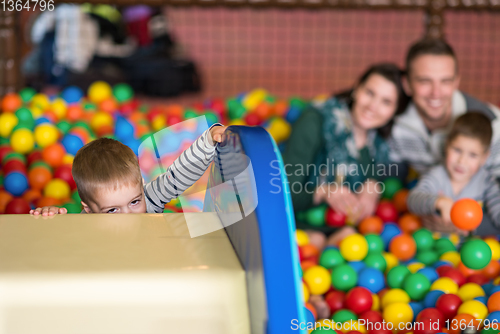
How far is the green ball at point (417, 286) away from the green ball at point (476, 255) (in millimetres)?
115

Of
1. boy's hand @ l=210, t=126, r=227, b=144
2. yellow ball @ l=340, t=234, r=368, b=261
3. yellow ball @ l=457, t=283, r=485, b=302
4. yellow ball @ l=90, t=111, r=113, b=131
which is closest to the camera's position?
boy's hand @ l=210, t=126, r=227, b=144

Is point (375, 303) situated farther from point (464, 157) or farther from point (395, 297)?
point (464, 157)

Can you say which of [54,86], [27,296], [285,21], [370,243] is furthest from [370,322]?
[285,21]

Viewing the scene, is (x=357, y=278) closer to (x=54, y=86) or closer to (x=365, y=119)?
(x=365, y=119)

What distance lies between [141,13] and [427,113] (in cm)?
301

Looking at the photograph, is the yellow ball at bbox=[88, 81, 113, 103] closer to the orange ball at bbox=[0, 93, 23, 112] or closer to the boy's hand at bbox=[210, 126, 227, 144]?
the orange ball at bbox=[0, 93, 23, 112]

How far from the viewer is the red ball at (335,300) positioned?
1.17 m

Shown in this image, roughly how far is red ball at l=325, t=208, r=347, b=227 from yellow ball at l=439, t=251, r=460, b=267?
0.99ft

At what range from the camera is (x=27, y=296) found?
0.52 metres

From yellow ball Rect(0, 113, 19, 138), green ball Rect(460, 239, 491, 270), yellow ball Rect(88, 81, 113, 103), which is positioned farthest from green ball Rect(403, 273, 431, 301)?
yellow ball Rect(88, 81, 113, 103)

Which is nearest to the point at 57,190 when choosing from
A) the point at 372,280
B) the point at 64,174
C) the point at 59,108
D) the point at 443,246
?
the point at 64,174

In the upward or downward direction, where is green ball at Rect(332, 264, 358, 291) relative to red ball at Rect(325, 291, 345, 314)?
upward

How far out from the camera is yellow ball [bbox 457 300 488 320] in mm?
1006

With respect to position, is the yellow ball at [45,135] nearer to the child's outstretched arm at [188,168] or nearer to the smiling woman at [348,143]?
the smiling woman at [348,143]
